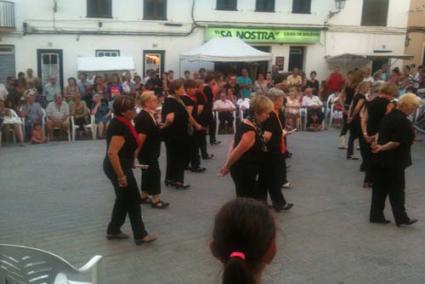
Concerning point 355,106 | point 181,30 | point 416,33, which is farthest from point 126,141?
point 416,33

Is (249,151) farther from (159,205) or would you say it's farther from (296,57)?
(296,57)

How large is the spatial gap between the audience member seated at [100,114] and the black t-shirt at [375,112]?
6606mm

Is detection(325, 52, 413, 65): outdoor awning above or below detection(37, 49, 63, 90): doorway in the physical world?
above

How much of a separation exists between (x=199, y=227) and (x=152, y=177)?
874mm

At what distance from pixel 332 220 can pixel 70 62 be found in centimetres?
1423

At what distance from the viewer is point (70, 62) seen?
1859cm

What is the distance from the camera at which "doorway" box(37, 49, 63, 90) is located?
1814cm

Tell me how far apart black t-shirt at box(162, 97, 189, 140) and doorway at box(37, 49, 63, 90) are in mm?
12122

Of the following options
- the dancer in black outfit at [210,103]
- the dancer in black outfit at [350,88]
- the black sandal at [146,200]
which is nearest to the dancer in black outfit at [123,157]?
the black sandal at [146,200]

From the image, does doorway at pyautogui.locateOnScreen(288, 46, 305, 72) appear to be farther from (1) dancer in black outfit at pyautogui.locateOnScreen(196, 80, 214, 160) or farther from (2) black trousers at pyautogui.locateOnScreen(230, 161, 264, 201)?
(2) black trousers at pyautogui.locateOnScreen(230, 161, 264, 201)

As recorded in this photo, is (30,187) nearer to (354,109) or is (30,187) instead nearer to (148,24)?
(354,109)

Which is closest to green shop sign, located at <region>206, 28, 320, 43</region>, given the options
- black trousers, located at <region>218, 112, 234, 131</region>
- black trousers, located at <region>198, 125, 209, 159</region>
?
black trousers, located at <region>218, 112, 234, 131</region>

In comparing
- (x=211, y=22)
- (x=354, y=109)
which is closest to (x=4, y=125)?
(x=354, y=109)

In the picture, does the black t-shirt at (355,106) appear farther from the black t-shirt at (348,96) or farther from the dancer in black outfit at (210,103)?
the dancer in black outfit at (210,103)
